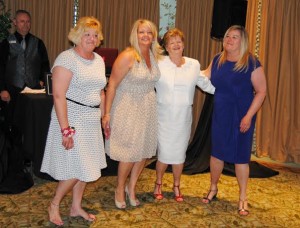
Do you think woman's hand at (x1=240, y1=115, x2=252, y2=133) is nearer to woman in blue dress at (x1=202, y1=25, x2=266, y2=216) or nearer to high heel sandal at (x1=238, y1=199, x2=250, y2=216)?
woman in blue dress at (x1=202, y1=25, x2=266, y2=216)

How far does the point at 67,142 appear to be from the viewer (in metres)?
2.67

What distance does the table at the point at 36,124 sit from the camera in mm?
3809

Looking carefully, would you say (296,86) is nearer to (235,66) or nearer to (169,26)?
(169,26)

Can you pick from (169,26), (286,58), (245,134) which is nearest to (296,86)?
(286,58)

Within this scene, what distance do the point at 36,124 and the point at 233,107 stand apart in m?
1.86

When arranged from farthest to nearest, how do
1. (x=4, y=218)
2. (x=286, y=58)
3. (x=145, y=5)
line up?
(x=145, y=5)
(x=286, y=58)
(x=4, y=218)

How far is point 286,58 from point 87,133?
3.50m

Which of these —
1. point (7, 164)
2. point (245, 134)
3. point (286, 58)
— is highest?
point (286, 58)

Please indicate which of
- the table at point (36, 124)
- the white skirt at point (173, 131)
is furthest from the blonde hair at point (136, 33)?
the table at point (36, 124)

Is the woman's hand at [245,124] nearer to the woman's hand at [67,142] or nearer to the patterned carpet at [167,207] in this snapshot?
the patterned carpet at [167,207]

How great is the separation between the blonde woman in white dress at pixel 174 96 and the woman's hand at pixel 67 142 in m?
0.95

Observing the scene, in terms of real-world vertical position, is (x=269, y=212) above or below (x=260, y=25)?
below

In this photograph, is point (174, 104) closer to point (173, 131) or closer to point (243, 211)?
point (173, 131)

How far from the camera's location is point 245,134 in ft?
10.9
